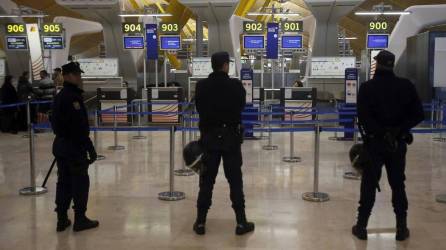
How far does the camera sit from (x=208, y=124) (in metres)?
4.85

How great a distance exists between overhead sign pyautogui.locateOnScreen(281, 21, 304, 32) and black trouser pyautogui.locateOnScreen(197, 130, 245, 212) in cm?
1424

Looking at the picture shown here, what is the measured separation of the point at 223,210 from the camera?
19.7 ft

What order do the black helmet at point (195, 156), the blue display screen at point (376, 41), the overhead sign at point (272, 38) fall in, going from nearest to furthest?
the black helmet at point (195, 156), the overhead sign at point (272, 38), the blue display screen at point (376, 41)

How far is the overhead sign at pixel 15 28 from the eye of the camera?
1886cm

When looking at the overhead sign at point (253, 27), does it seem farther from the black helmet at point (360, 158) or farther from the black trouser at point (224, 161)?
the black trouser at point (224, 161)

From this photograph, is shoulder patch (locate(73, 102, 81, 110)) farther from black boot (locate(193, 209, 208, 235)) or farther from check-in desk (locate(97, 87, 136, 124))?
check-in desk (locate(97, 87, 136, 124))

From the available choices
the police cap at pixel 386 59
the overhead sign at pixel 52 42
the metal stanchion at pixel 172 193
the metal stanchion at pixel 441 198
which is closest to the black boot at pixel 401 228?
the police cap at pixel 386 59

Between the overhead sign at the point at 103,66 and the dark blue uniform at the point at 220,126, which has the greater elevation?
the overhead sign at the point at 103,66

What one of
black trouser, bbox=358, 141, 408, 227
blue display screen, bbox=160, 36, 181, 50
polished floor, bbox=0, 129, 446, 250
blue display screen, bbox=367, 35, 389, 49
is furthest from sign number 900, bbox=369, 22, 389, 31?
black trouser, bbox=358, 141, 408, 227

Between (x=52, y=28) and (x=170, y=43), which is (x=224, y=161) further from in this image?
(x=52, y=28)

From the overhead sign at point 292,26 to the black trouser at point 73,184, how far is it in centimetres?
1442

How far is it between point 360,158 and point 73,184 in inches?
111

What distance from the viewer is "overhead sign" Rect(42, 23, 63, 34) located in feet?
61.5

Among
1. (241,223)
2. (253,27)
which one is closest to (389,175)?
(241,223)
